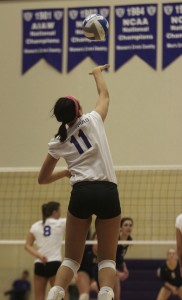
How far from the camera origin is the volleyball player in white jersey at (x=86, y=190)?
205 inches

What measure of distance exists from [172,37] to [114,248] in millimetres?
10164

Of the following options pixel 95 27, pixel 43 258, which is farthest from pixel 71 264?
pixel 43 258

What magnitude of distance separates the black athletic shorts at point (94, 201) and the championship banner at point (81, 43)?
1006 cm

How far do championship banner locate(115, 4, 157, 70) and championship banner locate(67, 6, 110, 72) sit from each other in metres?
0.31

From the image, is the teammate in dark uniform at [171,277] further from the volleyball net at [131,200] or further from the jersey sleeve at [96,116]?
the jersey sleeve at [96,116]

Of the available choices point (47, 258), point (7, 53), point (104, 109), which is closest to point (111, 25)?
point (7, 53)

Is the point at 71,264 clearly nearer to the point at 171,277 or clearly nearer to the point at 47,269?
the point at 47,269

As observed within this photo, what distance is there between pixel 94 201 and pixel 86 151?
1.34 ft

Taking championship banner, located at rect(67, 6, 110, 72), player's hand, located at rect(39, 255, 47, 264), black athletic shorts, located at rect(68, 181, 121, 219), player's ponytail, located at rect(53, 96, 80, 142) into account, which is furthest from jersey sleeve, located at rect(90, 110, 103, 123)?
championship banner, located at rect(67, 6, 110, 72)

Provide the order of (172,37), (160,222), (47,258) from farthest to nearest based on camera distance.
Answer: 1. (172,37)
2. (160,222)
3. (47,258)

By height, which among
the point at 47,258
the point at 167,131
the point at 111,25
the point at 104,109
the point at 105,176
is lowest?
the point at 47,258

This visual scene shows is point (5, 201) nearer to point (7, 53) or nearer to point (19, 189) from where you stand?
point (19, 189)

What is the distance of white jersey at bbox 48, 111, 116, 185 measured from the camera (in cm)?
526

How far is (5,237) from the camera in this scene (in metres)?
14.3
